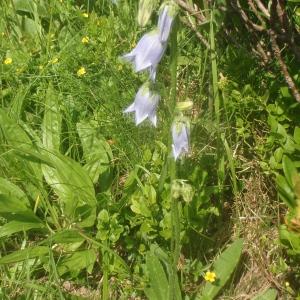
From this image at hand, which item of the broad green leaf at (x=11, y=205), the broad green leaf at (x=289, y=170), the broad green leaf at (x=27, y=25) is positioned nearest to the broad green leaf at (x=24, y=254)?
the broad green leaf at (x=11, y=205)

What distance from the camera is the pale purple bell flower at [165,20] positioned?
4.40 ft

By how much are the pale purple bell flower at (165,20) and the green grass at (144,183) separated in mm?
603

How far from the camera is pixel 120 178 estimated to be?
2400mm

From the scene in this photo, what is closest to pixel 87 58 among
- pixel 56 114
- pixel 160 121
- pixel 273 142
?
pixel 56 114

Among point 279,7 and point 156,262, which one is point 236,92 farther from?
point 156,262

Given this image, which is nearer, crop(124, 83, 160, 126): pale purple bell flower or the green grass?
crop(124, 83, 160, 126): pale purple bell flower

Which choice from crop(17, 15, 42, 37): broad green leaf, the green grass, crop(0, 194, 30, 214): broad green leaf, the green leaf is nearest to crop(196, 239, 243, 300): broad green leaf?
the green grass

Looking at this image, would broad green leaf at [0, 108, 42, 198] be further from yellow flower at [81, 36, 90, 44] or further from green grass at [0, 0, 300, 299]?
yellow flower at [81, 36, 90, 44]

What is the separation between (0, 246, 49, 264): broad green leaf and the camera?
1.98 metres

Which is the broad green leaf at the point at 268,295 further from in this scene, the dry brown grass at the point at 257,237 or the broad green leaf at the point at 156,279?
the broad green leaf at the point at 156,279

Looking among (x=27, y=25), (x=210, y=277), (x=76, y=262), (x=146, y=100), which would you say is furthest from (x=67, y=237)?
(x=27, y=25)

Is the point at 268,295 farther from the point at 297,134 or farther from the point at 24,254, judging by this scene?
the point at 24,254

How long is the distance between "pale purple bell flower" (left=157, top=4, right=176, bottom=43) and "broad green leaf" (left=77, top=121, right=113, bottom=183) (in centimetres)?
103

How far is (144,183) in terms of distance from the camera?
2.19 m
